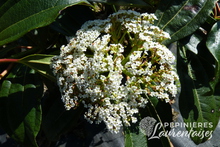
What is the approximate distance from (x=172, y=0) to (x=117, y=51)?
0.41 metres

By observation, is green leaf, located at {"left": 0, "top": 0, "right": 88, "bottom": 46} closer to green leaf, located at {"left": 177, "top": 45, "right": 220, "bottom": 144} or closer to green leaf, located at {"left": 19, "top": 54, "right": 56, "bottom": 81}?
green leaf, located at {"left": 19, "top": 54, "right": 56, "bottom": 81}

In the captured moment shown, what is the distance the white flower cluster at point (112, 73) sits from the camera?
2.64 ft

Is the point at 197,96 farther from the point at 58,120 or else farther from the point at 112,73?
the point at 58,120

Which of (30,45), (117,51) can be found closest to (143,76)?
(117,51)

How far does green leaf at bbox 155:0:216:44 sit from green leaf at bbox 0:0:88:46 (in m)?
0.41

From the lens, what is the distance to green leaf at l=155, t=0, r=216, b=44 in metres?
1.00

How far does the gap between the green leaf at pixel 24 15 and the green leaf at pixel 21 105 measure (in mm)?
317

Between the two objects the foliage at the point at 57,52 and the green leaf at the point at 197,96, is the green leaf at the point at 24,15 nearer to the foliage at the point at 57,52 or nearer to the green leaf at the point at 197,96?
the foliage at the point at 57,52

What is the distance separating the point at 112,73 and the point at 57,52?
428 mm

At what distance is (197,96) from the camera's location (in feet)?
3.81

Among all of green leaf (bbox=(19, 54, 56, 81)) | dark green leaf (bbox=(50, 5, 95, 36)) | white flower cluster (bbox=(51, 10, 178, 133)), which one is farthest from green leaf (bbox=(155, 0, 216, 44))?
green leaf (bbox=(19, 54, 56, 81))

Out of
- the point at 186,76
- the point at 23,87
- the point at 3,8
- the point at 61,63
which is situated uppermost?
the point at 3,8

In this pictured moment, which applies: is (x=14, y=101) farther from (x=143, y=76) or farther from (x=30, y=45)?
(x=143, y=76)

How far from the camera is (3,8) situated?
954 mm
